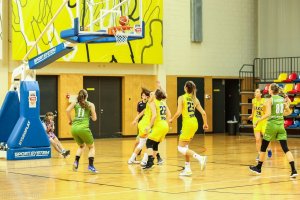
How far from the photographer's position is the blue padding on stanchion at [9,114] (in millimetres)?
18141

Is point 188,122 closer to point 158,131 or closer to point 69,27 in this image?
point 158,131

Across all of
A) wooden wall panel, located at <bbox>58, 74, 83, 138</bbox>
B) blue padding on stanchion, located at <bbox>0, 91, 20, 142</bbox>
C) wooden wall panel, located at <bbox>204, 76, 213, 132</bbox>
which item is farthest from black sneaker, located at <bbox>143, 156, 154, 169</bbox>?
wooden wall panel, located at <bbox>204, 76, 213, 132</bbox>

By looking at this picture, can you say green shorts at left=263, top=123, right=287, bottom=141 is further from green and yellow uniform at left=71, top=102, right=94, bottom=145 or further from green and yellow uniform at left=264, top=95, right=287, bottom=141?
green and yellow uniform at left=71, top=102, right=94, bottom=145

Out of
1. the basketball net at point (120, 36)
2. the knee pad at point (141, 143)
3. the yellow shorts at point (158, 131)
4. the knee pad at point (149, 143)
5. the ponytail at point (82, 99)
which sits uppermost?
the basketball net at point (120, 36)

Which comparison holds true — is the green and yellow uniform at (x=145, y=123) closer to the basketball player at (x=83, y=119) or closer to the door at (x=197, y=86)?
the basketball player at (x=83, y=119)

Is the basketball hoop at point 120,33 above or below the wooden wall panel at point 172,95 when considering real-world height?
above

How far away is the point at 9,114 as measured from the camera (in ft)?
60.1

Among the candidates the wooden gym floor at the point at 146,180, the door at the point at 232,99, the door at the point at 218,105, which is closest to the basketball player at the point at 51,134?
the wooden gym floor at the point at 146,180

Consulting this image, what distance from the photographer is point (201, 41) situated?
3066 cm

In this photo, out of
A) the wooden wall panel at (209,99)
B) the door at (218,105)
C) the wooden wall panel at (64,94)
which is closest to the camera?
the wooden wall panel at (64,94)

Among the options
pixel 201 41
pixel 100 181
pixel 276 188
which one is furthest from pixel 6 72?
pixel 276 188

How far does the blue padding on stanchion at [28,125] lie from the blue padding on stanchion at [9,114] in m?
0.92

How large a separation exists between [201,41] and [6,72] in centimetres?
Answer: 1023

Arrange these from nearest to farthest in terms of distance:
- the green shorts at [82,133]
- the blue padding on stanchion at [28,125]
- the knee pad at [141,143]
Answer: the green shorts at [82,133] → the knee pad at [141,143] → the blue padding on stanchion at [28,125]
